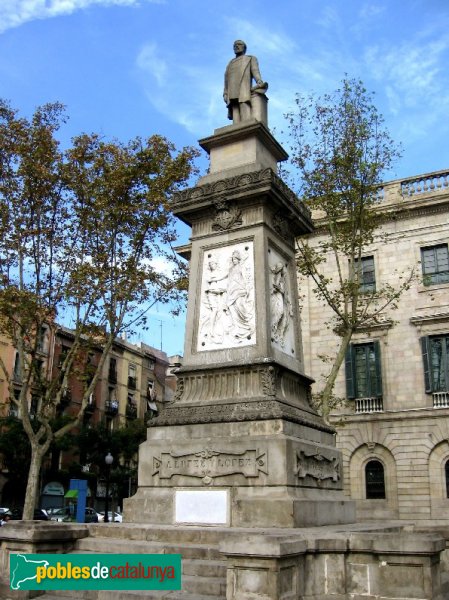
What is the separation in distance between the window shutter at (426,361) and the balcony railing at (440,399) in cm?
33

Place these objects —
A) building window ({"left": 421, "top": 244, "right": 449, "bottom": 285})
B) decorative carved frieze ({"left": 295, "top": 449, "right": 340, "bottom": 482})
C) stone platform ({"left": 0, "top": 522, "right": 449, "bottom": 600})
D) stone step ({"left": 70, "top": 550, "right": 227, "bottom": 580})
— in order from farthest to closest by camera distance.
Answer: building window ({"left": 421, "top": 244, "right": 449, "bottom": 285})
decorative carved frieze ({"left": 295, "top": 449, "right": 340, "bottom": 482})
stone step ({"left": 70, "top": 550, "right": 227, "bottom": 580})
stone platform ({"left": 0, "top": 522, "right": 449, "bottom": 600})

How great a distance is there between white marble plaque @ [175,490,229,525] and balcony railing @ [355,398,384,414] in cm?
1935

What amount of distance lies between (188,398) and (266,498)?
2.11 m

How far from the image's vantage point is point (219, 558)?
6.57 meters

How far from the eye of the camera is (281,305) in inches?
392

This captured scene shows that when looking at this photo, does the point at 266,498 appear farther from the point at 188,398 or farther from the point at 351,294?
the point at 351,294

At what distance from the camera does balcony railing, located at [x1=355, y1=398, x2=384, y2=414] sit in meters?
26.4

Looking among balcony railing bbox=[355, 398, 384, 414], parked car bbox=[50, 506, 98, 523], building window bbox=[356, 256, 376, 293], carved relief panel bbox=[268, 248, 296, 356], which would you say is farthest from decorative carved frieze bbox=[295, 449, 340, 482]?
parked car bbox=[50, 506, 98, 523]

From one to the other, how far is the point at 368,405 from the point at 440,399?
115 inches

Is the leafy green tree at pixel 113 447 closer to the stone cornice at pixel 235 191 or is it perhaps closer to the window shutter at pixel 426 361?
the window shutter at pixel 426 361

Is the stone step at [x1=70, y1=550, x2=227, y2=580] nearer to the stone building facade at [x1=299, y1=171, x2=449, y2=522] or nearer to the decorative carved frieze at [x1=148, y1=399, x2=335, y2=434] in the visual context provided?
the decorative carved frieze at [x1=148, y1=399, x2=335, y2=434]

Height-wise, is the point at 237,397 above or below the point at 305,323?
below

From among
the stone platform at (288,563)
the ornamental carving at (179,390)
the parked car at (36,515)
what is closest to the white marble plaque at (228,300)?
the ornamental carving at (179,390)

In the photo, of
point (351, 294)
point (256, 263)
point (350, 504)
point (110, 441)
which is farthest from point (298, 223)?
point (110, 441)
